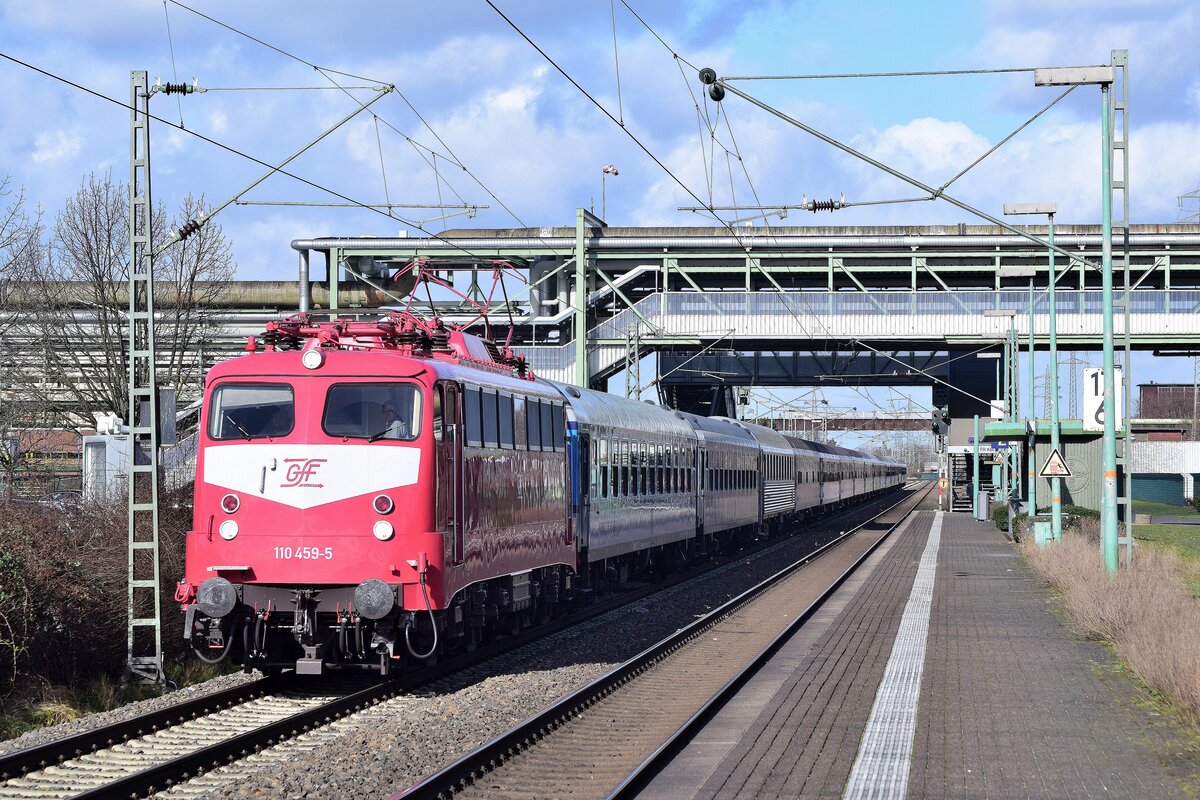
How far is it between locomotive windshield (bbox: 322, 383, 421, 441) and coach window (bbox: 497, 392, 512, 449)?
2445mm

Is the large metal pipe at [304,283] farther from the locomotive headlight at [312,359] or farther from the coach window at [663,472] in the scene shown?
the locomotive headlight at [312,359]

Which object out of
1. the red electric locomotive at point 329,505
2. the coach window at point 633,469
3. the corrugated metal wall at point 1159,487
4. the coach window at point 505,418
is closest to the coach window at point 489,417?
the coach window at point 505,418

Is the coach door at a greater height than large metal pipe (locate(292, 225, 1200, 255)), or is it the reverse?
large metal pipe (locate(292, 225, 1200, 255))

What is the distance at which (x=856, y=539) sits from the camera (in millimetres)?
44469

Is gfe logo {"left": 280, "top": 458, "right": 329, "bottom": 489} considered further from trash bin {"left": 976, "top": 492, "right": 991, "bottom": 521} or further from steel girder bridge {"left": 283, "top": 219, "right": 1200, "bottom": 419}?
trash bin {"left": 976, "top": 492, "right": 991, "bottom": 521}

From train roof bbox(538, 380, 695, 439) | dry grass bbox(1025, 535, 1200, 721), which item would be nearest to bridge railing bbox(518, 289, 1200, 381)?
train roof bbox(538, 380, 695, 439)

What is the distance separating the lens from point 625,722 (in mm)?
12516

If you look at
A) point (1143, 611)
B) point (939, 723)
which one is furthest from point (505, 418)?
point (1143, 611)

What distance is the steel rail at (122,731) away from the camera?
9914mm

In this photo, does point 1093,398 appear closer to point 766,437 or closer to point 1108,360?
point 1108,360

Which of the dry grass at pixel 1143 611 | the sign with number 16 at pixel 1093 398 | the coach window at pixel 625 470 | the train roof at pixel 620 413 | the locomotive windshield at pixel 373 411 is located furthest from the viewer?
the sign with number 16 at pixel 1093 398

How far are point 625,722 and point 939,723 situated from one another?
8.69 ft

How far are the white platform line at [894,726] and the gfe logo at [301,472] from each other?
5.42 m

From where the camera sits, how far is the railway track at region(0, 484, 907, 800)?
9594 mm
